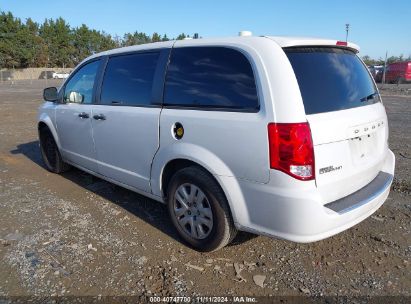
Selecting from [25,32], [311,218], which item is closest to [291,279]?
[311,218]

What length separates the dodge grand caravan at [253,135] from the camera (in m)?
2.66

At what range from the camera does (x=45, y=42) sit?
86.0m

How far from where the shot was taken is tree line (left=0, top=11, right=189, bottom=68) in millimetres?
77812

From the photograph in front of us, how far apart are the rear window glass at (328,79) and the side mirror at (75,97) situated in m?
2.96

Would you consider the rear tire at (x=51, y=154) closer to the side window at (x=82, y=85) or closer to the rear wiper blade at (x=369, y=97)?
the side window at (x=82, y=85)

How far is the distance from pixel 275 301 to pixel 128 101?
8.03 ft

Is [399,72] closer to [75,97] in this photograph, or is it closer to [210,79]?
[75,97]

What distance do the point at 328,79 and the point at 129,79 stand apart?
2.09 metres

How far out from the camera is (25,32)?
79.5 metres

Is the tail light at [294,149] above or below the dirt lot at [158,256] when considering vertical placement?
above

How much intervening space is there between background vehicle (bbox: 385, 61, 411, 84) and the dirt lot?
29.7m

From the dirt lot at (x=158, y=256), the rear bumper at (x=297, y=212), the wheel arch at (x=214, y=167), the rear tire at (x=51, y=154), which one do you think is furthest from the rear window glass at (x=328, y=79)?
the rear tire at (x=51, y=154)

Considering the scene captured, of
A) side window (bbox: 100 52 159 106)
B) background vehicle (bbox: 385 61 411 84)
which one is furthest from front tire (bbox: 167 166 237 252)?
background vehicle (bbox: 385 61 411 84)

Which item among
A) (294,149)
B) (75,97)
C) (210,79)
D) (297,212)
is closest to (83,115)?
(75,97)
